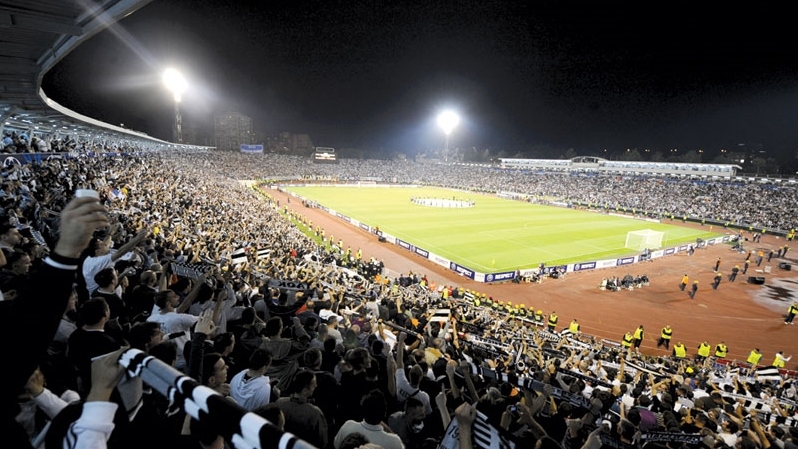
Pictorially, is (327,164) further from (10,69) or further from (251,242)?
(10,69)

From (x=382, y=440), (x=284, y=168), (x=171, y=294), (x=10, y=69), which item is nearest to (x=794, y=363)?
(x=382, y=440)

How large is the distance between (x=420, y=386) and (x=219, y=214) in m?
24.3

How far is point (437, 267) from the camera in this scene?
31.1 m

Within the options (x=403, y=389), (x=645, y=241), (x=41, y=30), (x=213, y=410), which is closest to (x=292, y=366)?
(x=403, y=389)

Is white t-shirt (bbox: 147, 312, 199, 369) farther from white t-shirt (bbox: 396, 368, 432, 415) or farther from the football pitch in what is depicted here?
the football pitch

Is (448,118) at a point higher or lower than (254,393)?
higher

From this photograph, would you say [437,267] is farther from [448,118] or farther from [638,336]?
[448,118]

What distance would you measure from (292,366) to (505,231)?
41.5 meters

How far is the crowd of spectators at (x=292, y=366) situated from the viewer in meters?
2.41

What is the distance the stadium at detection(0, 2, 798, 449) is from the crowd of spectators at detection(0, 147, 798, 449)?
0.22ft

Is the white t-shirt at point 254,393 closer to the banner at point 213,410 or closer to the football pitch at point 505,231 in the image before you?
the banner at point 213,410

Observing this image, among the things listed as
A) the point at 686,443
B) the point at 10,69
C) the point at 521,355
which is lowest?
the point at 521,355

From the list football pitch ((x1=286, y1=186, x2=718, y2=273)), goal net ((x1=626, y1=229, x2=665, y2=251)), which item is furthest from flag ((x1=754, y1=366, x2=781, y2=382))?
goal net ((x1=626, y1=229, x2=665, y2=251))

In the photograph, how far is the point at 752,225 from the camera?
54.6 m
